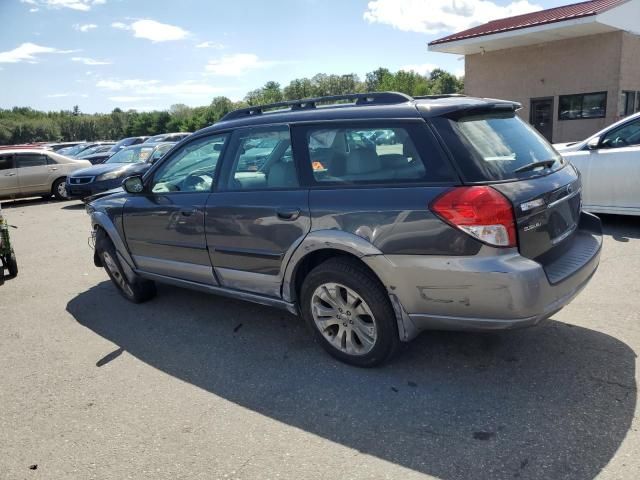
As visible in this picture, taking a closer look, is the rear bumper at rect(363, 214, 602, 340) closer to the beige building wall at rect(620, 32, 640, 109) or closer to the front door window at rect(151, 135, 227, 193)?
the front door window at rect(151, 135, 227, 193)

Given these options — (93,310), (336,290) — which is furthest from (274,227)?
(93,310)

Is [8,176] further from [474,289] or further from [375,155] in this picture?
[474,289]

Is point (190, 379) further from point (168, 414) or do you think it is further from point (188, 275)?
point (188, 275)

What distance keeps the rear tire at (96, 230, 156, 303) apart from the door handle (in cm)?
226

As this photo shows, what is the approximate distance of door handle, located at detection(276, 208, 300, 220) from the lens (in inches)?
137

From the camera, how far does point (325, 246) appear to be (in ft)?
10.9

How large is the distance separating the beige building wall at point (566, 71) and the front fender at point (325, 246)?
15.6 metres

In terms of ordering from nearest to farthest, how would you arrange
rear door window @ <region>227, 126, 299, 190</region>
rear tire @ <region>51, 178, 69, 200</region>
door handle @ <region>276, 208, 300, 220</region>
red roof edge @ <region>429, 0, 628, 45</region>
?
door handle @ <region>276, 208, 300, 220</region>
rear door window @ <region>227, 126, 299, 190</region>
rear tire @ <region>51, 178, 69, 200</region>
red roof edge @ <region>429, 0, 628, 45</region>

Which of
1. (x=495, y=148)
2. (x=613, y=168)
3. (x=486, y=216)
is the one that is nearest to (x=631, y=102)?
(x=613, y=168)

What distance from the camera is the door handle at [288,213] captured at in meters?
3.49

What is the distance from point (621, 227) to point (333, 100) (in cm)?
500

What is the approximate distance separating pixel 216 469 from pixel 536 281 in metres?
1.99

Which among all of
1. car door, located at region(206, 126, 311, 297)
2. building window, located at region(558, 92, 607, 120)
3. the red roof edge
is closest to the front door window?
car door, located at region(206, 126, 311, 297)

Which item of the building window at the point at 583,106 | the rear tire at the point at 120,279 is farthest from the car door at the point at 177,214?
the building window at the point at 583,106
